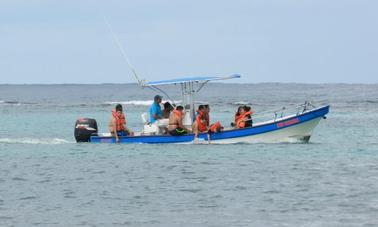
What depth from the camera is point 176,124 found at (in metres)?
27.4

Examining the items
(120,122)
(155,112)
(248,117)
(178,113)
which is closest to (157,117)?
(155,112)

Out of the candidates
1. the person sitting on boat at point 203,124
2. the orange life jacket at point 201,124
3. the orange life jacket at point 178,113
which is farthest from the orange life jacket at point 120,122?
the orange life jacket at point 201,124

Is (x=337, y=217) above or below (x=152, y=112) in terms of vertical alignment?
below

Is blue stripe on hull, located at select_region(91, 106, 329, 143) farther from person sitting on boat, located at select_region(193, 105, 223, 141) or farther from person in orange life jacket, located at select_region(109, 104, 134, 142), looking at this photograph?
person in orange life jacket, located at select_region(109, 104, 134, 142)

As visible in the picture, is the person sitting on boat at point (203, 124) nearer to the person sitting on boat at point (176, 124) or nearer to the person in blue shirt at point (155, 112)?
the person sitting on boat at point (176, 124)

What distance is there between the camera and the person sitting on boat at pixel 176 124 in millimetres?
27031

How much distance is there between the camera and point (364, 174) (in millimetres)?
21625

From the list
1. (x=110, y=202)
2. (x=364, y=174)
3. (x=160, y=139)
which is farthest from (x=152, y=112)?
(x=110, y=202)

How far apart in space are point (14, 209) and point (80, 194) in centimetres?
225

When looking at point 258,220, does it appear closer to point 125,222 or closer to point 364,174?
point 125,222

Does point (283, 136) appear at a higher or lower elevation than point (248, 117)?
lower

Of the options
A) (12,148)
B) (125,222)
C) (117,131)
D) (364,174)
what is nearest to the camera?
(125,222)

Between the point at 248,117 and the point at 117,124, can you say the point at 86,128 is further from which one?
the point at 248,117

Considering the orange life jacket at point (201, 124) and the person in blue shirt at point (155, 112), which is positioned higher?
the person in blue shirt at point (155, 112)
